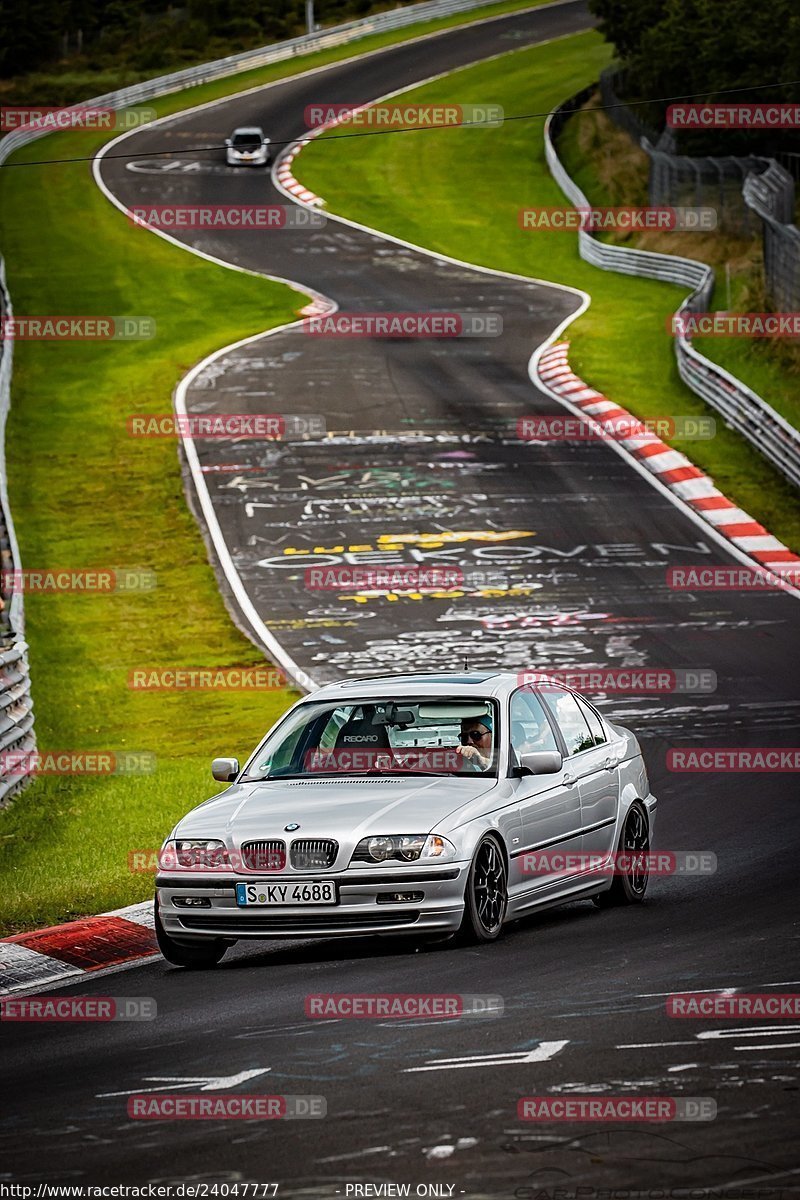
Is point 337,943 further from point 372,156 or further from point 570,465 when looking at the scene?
point 372,156

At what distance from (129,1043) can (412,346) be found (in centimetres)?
3536

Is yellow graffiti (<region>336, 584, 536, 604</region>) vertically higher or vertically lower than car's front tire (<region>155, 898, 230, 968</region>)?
lower

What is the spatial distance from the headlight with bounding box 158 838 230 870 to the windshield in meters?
0.96

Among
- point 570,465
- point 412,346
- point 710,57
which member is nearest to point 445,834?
point 570,465

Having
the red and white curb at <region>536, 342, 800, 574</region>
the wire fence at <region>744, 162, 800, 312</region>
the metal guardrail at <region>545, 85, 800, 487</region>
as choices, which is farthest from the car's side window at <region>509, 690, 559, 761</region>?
the wire fence at <region>744, 162, 800, 312</region>

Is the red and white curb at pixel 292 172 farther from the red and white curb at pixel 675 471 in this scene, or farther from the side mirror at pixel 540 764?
the side mirror at pixel 540 764

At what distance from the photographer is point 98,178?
64062 millimetres

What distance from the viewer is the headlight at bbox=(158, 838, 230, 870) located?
10039 millimetres

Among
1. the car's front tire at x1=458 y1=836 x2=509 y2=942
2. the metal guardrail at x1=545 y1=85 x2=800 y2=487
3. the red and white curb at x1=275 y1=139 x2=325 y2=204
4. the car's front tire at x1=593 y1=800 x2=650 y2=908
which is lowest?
the metal guardrail at x1=545 y1=85 x2=800 y2=487

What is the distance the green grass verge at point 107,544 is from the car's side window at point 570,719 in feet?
9.28

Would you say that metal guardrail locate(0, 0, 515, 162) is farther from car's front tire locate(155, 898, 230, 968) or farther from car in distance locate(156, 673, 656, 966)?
car's front tire locate(155, 898, 230, 968)

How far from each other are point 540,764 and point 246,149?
5682 centimetres

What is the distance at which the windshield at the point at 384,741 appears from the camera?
1092 centimetres

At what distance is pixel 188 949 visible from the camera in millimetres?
10148
